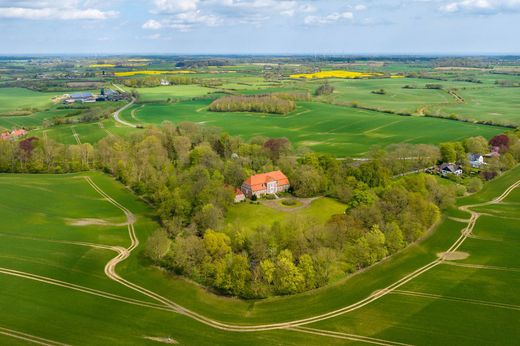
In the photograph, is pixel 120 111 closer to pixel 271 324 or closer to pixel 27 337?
pixel 27 337

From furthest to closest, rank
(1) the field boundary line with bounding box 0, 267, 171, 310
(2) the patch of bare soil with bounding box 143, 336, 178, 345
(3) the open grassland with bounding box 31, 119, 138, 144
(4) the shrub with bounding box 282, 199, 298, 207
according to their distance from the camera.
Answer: (3) the open grassland with bounding box 31, 119, 138, 144 < (4) the shrub with bounding box 282, 199, 298, 207 < (1) the field boundary line with bounding box 0, 267, 171, 310 < (2) the patch of bare soil with bounding box 143, 336, 178, 345

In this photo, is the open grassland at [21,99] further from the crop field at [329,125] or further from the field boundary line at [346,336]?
the field boundary line at [346,336]

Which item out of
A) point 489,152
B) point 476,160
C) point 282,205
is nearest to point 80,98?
point 282,205

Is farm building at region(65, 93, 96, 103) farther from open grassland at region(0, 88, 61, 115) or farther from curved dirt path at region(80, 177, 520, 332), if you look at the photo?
curved dirt path at region(80, 177, 520, 332)

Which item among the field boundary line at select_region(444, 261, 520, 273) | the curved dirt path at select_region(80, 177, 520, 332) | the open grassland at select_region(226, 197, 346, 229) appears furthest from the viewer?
the open grassland at select_region(226, 197, 346, 229)

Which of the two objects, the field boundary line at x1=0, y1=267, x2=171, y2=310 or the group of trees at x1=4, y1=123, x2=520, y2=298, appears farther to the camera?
the group of trees at x1=4, y1=123, x2=520, y2=298

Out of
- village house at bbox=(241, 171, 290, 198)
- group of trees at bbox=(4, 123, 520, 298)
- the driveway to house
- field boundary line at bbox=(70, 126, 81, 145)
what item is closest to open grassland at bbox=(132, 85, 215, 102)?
field boundary line at bbox=(70, 126, 81, 145)

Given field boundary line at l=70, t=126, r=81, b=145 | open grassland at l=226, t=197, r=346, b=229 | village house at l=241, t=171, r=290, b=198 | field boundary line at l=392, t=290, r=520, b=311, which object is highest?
field boundary line at l=70, t=126, r=81, b=145
